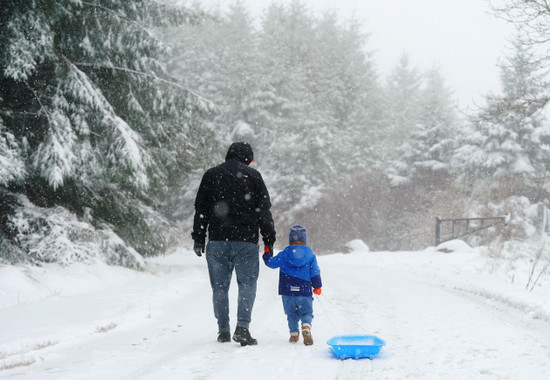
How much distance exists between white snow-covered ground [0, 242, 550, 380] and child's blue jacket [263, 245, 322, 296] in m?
0.58

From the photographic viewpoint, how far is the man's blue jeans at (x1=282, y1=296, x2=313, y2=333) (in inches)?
214

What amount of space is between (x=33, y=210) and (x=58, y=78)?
8.54 feet

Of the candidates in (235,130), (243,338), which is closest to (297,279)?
(243,338)

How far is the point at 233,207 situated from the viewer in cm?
539

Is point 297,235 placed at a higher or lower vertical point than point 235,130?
lower

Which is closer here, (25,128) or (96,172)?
(25,128)

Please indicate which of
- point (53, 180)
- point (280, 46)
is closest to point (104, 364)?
point (53, 180)

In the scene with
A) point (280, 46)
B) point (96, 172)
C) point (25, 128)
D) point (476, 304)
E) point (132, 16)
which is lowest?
point (476, 304)

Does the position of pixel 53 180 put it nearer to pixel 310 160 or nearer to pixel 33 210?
pixel 33 210

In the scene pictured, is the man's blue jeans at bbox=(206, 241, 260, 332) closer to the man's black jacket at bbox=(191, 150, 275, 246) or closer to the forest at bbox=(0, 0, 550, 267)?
the man's black jacket at bbox=(191, 150, 275, 246)

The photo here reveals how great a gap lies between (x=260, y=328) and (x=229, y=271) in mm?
1189

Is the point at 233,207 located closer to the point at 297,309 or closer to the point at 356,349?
the point at 297,309

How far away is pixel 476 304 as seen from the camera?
25.8 feet

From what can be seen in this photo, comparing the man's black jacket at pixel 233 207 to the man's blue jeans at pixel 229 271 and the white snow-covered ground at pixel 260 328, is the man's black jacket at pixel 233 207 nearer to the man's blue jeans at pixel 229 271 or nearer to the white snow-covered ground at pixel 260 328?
the man's blue jeans at pixel 229 271
